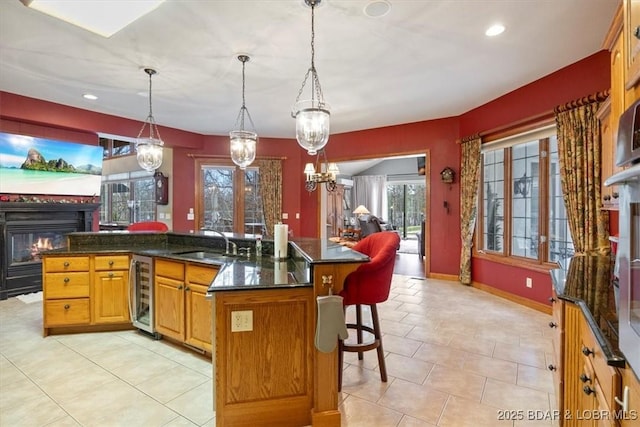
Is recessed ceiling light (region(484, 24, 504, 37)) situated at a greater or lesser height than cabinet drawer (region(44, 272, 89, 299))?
greater

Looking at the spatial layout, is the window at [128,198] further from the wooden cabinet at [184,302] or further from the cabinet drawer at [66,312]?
the wooden cabinet at [184,302]

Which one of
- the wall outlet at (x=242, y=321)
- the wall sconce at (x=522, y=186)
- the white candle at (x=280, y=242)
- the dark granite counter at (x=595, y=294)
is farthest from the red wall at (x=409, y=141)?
the wall outlet at (x=242, y=321)

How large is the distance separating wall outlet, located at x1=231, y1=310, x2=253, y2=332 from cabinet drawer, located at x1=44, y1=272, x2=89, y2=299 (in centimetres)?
234

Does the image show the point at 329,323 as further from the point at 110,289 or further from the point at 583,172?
the point at 583,172

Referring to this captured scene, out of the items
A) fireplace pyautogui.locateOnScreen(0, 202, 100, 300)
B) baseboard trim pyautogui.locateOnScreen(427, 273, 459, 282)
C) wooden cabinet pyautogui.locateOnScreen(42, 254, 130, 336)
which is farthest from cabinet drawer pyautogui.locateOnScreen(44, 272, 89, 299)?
baseboard trim pyautogui.locateOnScreen(427, 273, 459, 282)

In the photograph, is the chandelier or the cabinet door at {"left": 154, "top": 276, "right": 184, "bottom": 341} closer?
the cabinet door at {"left": 154, "top": 276, "right": 184, "bottom": 341}

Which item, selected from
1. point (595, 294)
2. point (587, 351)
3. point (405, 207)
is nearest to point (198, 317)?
point (587, 351)

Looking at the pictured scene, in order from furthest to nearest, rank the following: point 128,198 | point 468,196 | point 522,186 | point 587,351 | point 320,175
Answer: point 128,198 < point 320,175 < point 468,196 < point 522,186 < point 587,351

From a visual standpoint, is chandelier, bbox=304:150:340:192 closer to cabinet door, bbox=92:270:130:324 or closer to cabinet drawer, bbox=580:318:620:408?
cabinet door, bbox=92:270:130:324

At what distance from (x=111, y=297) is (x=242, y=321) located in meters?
2.23

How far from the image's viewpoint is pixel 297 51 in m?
3.16

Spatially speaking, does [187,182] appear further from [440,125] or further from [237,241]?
[440,125]

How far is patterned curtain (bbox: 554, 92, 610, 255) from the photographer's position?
3.18 meters

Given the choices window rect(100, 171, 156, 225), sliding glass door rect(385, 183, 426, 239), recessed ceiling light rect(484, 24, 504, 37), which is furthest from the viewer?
sliding glass door rect(385, 183, 426, 239)
